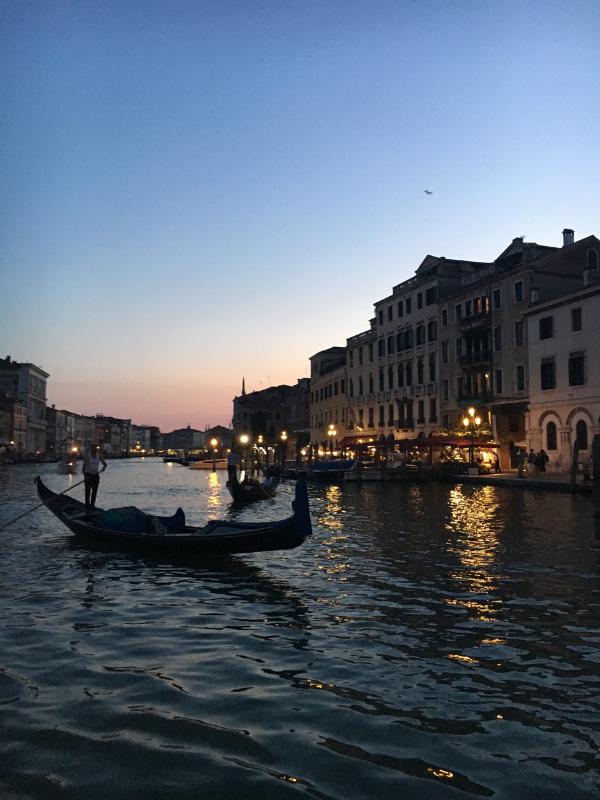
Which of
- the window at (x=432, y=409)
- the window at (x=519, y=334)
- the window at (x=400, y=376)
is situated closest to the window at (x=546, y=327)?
the window at (x=519, y=334)

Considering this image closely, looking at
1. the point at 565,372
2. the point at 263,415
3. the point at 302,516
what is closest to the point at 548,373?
the point at 565,372

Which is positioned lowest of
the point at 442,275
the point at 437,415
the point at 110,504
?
the point at 110,504

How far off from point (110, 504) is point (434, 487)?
15557mm

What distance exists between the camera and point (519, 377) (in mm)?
39188

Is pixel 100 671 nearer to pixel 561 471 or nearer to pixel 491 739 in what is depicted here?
pixel 491 739

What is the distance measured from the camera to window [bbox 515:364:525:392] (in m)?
38.8

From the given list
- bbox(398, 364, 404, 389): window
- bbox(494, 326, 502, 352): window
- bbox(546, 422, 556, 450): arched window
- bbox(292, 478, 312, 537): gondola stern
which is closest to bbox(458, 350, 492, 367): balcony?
bbox(494, 326, 502, 352): window

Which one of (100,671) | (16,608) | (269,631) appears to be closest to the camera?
(100,671)

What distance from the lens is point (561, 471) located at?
113 feet

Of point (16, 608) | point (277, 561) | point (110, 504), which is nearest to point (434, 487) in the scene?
point (110, 504)

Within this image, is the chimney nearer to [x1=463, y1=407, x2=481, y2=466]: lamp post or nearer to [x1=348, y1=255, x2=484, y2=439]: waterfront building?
[x1=348, y1=255, x2=484, y2=439]: waterfront building

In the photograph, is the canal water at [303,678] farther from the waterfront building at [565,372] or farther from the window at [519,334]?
the window at [519,334]

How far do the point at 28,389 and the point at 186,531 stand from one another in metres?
115

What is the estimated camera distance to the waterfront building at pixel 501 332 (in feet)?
126
